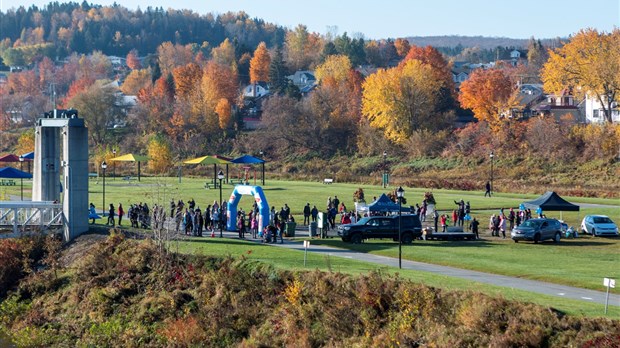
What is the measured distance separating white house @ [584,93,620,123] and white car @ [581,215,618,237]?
52614mm

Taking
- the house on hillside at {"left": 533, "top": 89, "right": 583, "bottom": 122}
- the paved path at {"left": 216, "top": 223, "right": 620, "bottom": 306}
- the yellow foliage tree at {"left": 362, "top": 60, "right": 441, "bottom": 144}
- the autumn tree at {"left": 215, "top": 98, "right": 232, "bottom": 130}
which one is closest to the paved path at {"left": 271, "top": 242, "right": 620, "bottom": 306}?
the paved path at {"left": 216, "top": 223, "right": 620, "bottom": 306}

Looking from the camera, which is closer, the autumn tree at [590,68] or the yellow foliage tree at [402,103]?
the autumn tree at [590,68]

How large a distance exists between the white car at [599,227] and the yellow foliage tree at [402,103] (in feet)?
205

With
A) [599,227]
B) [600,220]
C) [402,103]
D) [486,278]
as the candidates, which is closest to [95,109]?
[402,103]

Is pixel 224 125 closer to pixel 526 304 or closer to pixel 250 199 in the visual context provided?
pixel 250 199

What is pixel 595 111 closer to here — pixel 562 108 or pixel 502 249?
pixel 562 108

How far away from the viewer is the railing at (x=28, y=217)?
4391 cm

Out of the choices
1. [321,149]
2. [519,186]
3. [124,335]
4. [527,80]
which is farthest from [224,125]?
[124,335]

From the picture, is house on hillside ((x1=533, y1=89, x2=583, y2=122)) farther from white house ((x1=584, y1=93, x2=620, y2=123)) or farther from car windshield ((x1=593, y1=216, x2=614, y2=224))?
car windshield ((x1=593, y1=216, x2=614, y2=224))

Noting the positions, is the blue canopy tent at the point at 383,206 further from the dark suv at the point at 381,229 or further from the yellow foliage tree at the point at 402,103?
the yellow foliage tree at the point at 402,103

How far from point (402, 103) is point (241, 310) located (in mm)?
80394

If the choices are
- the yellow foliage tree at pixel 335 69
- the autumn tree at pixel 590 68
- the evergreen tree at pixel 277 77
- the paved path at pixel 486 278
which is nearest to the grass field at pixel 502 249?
the paved path at pixel 486 278

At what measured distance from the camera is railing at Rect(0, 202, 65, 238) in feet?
144

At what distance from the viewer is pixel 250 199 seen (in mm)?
66438
